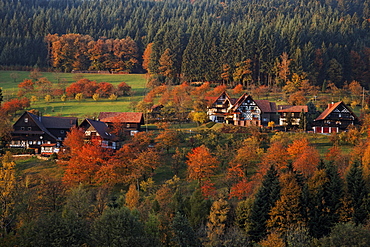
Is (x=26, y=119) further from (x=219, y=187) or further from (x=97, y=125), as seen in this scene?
(x=219, y=187)

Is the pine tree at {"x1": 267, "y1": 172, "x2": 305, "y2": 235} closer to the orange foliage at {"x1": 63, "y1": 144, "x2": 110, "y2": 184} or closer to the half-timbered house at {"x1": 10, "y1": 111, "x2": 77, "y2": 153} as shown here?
the orange foliage at {"x1": 63, "y1": 144, "x2": 110, "y2": 184}

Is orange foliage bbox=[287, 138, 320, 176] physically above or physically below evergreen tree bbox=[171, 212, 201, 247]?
above

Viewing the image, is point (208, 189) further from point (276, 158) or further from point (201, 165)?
point (276, 158)

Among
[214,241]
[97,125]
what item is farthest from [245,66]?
[214,241]

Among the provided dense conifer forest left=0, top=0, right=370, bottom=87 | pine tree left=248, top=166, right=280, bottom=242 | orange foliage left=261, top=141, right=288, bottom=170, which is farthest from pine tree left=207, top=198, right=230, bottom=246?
dense conifer forest left=0, top=0, right=370, bottom=87

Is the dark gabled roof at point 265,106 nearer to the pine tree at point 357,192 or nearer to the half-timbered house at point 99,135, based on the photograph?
the half-timbered house at point 99,135

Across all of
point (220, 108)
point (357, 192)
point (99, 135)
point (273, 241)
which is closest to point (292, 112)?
point (220, 108)
